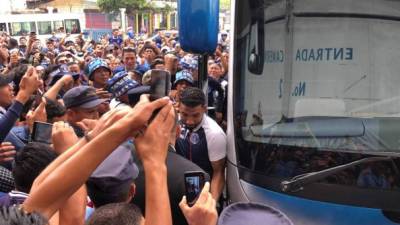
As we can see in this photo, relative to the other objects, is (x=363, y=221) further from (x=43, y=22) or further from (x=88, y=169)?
(x=43, y=22)

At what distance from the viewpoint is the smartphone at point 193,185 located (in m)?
1.71

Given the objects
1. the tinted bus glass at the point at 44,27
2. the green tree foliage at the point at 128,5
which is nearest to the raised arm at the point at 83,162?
the tinted bus glass at the point at 44,27

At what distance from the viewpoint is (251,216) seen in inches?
63.2

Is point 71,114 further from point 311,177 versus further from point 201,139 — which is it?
point 311,177

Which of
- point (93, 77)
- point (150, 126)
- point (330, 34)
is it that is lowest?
point (93, 77)

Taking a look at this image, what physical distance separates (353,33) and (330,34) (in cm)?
13

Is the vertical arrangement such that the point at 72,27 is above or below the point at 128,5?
below

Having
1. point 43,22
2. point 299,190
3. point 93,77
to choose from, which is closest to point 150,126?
point 299,190

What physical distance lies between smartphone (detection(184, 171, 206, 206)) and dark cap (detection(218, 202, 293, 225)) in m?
0.14

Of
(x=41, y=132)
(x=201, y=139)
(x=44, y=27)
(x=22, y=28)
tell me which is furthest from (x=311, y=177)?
(x=44, y=27)

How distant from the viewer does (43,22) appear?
78.1 ft

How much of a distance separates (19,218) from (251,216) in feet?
2.40

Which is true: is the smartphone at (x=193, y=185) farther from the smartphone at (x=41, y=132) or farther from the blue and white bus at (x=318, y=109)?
the smartphone at (x=41, y=132)

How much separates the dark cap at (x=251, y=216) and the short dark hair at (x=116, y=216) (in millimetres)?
298
